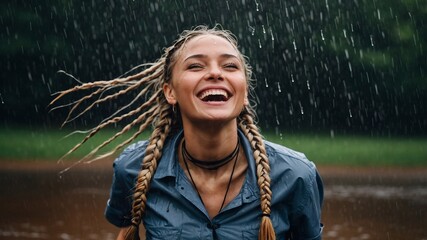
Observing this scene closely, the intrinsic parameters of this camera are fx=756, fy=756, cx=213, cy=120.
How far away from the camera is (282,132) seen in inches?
789

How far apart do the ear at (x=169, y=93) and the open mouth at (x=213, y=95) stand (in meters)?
0.24

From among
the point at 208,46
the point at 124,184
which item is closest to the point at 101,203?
the point at 124,184

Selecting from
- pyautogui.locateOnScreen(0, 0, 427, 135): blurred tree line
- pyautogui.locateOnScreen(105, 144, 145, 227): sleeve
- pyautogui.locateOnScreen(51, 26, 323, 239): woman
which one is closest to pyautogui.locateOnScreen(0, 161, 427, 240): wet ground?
pyautogui.locateOnScreen(105, 144, 145, 227): sleeve

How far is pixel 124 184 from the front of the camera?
3.19 metres

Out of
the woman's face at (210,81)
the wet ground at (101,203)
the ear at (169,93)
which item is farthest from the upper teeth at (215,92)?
the wet ground at (101,203)

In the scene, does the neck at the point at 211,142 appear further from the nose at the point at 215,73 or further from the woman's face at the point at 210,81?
the nose at the point at 215,73

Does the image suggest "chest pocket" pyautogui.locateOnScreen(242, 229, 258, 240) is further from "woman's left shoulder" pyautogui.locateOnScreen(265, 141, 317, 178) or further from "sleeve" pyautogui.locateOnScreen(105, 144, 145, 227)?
"sleeve" pyautogui.locateOnScreen(105, 144, 145, 227)

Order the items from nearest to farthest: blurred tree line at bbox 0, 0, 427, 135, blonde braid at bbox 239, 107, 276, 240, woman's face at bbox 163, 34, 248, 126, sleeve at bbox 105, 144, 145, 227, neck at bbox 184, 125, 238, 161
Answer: blonde braid at bbox 239, 107, 276, 240 → woman's face at bbox 163, 34, 248, 126 → neck at bbox 184, 125, 238, 161 → sleeve at bbox 105, 144, 145, 227 → blurred tree line at bbox 0, 0, 427, 135

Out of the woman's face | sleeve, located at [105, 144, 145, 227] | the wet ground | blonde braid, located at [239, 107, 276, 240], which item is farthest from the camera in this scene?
the wet ground

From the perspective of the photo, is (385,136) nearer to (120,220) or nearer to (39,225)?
(39,225)

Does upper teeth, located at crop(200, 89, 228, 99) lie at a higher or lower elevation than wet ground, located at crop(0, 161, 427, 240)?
higher

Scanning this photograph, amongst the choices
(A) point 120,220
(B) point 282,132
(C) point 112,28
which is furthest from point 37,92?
(A) point 120,220

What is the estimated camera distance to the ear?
3197mm

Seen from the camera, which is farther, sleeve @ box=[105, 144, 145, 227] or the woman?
sleeve @ box=[105, 144, 145, 227]
